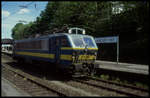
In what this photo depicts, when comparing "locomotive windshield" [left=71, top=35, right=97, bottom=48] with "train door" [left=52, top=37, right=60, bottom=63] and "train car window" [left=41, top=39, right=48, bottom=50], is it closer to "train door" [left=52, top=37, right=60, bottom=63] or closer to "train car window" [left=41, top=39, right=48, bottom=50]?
"train door" [left=52, top=37, right=60, bottom=63]

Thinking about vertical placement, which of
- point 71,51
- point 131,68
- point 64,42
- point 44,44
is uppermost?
point 64,42

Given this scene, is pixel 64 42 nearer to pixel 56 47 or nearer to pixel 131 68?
pixel 56 47

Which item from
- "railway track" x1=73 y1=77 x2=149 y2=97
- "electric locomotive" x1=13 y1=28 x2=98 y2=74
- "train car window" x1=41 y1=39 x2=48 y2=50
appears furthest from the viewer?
"train car window" x1=41 y1=39 x2=48 y2=50

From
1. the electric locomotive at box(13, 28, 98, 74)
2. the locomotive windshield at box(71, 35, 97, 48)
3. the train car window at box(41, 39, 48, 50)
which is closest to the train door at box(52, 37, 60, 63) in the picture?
the electric locomotive at box(13, 28, 98, 74)

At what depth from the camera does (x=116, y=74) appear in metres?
13.0

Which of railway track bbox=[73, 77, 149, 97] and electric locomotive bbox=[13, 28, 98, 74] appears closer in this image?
railway track bbox=[73, 77, 149, 97]

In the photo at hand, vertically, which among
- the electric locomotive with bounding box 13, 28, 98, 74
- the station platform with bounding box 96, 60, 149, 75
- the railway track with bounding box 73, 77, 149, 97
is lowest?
the railway track with bounding box 73, 77, 149, 97

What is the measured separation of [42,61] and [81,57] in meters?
4.49

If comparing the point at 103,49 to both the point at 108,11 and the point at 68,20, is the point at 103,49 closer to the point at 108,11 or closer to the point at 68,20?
the point at 108,11

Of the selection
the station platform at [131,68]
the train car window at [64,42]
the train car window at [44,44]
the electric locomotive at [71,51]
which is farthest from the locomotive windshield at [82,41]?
the train car window at [44,44]

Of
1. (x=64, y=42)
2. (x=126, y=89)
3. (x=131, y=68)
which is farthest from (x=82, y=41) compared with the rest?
(x=131, y=68)

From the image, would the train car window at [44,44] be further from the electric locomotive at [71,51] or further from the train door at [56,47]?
the train door at [56,47]

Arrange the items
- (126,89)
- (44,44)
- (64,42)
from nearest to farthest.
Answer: (126,89) < (64,42) < (44,44)

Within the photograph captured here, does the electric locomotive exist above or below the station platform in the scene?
above
